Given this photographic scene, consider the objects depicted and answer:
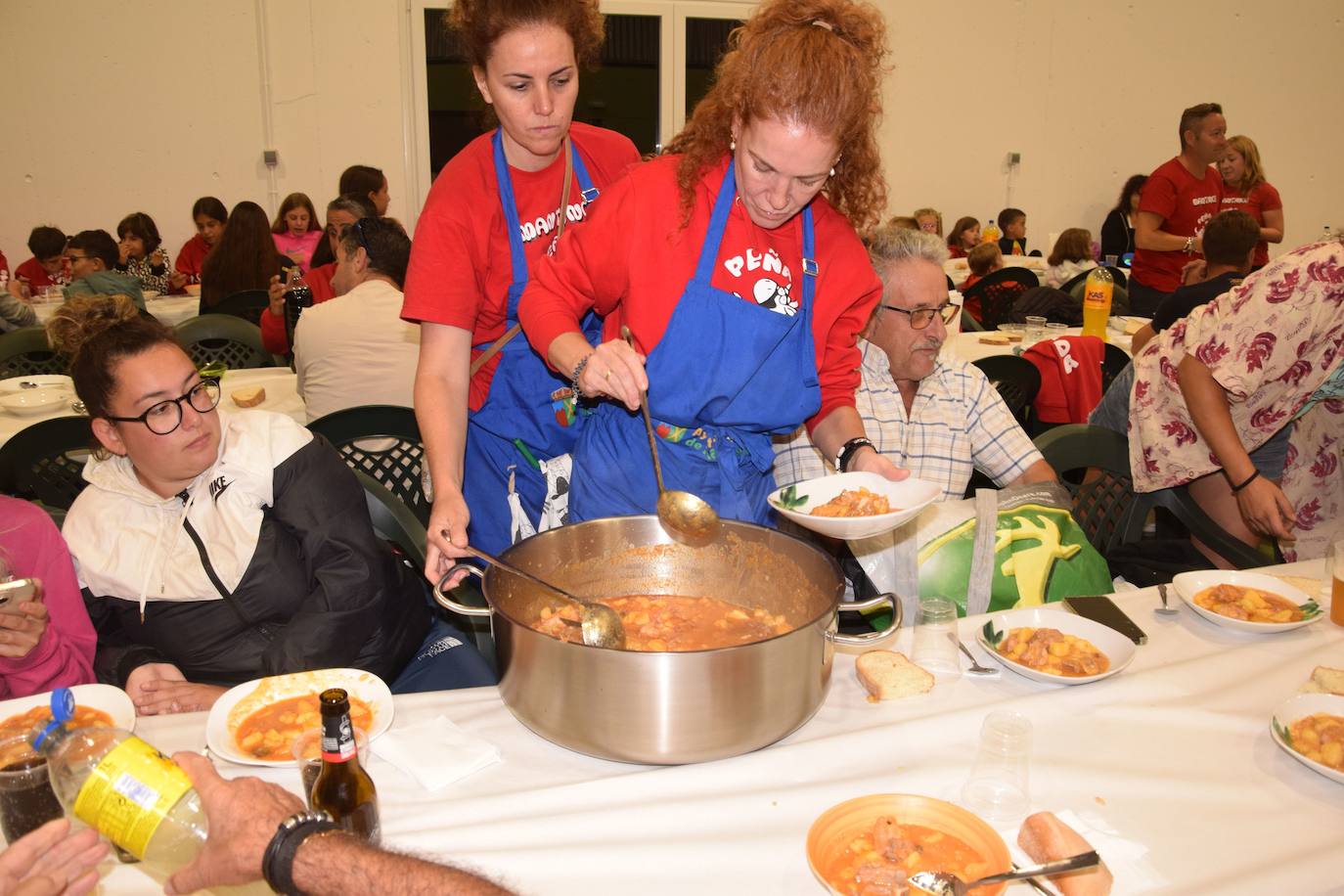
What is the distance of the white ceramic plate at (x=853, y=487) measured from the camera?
1.77m

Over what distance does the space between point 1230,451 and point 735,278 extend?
1760mm

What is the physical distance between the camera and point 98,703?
1634 millimetres

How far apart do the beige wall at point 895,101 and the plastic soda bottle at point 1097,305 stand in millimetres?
5217

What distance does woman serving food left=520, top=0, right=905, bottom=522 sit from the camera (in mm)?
1854

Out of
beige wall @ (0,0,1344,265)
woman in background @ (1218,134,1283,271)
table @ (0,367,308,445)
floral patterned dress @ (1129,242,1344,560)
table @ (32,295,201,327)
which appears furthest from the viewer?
beige wall @ (0,0,1344,265)

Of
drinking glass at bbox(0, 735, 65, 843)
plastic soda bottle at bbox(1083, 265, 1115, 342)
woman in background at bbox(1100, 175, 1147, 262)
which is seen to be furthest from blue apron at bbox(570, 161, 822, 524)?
woman in background at bbox(1100, 175, 1147, 262)

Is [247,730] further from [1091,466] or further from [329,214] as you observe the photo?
[329,214]

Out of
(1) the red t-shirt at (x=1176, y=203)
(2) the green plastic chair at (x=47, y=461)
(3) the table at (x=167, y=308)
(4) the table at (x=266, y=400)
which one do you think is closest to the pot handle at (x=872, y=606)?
(4) the table at (x=266, y=400)

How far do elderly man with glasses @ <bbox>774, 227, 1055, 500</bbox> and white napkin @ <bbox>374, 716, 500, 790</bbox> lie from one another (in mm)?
1425

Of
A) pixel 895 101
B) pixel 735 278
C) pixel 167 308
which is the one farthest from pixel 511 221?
pixel 895 101

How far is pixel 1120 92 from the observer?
34.2ft

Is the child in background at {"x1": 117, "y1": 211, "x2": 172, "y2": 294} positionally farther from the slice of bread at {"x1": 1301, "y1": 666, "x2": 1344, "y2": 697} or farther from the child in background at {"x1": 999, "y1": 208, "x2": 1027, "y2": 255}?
the child in background at {"x1": 999, "y1": 208, "x2": 1027, "y2": 255}

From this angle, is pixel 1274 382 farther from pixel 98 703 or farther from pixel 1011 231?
pixel 1011 231

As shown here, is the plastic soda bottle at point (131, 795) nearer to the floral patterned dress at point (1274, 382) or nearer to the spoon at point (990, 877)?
the spoon at point (990, 877)
